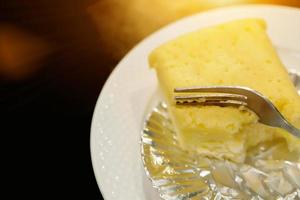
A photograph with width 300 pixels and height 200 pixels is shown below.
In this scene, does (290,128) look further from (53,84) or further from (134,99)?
(53,84)

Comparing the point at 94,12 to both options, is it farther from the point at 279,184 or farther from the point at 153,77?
the point at 279,184

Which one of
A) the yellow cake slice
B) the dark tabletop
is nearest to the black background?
the dark tabletop

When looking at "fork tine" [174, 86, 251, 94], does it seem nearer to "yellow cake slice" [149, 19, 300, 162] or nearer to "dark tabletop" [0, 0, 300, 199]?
"yellow cake slice" [149, 19, 300, 162]

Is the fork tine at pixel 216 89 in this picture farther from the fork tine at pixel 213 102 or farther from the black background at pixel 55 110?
the black background at pixel 55 110

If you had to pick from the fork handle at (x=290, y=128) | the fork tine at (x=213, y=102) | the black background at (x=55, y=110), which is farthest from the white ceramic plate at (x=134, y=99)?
the fork handle at (x=290, y=128)

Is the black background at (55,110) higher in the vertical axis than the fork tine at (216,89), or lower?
lower

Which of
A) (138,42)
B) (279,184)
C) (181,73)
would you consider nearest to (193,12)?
(138,42)
